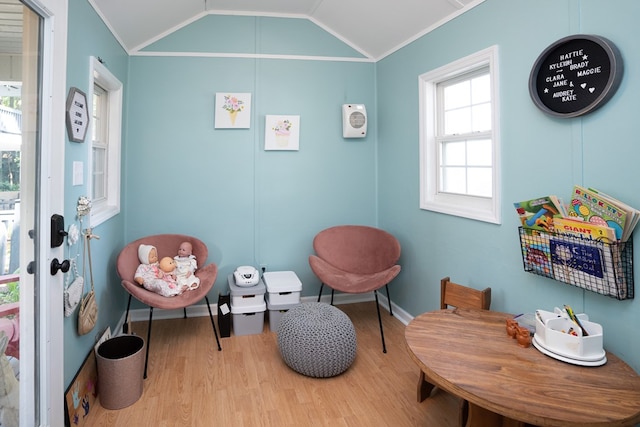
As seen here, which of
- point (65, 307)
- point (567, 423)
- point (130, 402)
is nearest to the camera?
point (567, 423)

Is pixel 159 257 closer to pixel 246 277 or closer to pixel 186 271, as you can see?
pixel 186 271

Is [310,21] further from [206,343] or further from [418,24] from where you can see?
[206,343]

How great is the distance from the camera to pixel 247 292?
3066mm

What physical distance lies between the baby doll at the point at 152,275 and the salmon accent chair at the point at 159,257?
0.12 ft

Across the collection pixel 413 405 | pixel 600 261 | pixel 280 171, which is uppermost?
pixel 280 171

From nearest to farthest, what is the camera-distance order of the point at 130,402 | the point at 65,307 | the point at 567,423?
the point at 567,423 → the point at 65,307 → the point at 130,402

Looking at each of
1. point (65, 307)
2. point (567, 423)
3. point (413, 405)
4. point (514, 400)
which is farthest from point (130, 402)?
point (567, 423)

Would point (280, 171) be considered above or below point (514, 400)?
above

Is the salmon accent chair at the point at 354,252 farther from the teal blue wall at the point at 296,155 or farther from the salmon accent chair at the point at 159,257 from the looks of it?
the salmon accent chair at the point at 159,257

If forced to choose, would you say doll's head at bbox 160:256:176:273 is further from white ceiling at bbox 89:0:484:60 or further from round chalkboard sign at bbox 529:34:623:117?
round chalkboard sign at bbox 529:34:623:117

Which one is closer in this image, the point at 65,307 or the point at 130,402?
the point at 65,307

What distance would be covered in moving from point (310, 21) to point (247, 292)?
101 inches

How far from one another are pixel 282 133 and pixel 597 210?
255 cm

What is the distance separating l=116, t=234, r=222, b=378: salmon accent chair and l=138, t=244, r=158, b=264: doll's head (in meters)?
0.04
